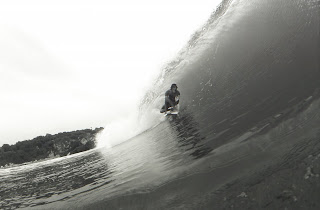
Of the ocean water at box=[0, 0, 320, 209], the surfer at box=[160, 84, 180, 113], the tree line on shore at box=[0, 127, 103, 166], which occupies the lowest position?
the ocean water at box=[0, 0, 320, 209]

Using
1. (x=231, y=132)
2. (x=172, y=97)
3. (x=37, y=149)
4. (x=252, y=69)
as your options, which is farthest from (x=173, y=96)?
(x=37, y=149)

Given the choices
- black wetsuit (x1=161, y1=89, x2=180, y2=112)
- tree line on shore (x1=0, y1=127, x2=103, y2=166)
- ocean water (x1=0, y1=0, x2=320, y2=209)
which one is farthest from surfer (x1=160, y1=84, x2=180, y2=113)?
tree line on shore (x1=0, y1=127, x2=103, y2=166)

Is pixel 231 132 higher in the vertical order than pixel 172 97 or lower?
lower

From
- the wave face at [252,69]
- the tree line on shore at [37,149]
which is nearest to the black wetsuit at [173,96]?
the wave face at [252,69]

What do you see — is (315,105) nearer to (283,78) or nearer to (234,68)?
(283,78)

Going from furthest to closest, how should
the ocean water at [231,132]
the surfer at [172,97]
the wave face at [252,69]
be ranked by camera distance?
1. the surfer at [172,97]
2. the wave face at [252,69]
3. the ocean water at [231,132]

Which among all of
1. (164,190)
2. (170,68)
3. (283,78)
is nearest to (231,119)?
(283,78)

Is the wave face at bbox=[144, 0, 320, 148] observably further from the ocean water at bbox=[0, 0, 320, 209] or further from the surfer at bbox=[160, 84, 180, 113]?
the surfer at bbox=[160, 84, 180, 113]

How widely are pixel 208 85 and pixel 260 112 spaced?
19.3ft

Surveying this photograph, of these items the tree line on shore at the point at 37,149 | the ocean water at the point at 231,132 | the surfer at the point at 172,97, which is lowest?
the ocean water at the point at 231,132

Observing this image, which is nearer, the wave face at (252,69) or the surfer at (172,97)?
the wave face at (252,69)

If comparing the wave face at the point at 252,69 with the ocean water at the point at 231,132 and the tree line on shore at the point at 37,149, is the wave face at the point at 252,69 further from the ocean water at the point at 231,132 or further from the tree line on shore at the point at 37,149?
the tree line on shore at the point at 37,149

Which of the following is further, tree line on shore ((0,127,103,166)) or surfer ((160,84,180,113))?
tree line on shore ((0,127,103,166))

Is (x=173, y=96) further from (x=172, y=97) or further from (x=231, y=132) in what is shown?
(x=231, y=132)
